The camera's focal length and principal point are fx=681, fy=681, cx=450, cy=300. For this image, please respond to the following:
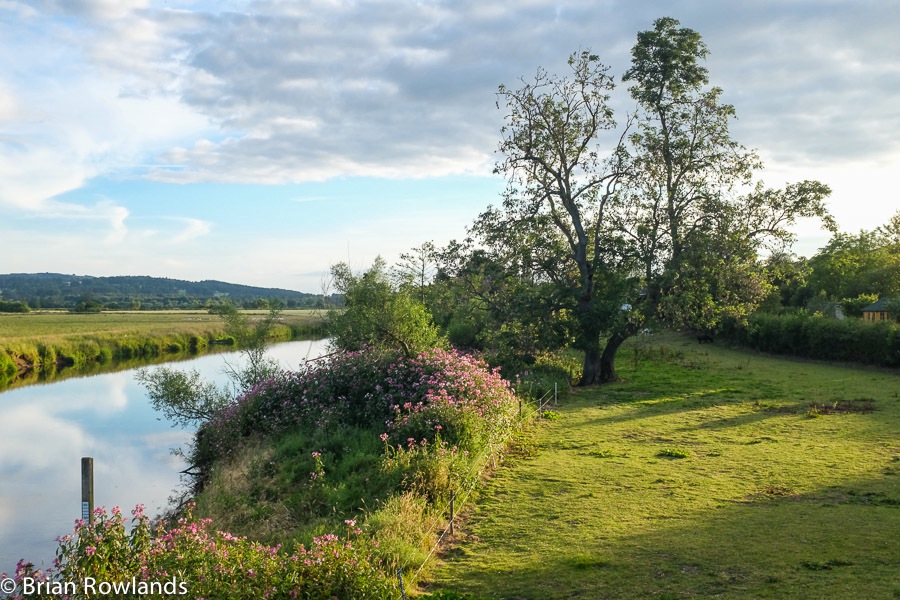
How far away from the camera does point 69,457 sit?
69.1 ft

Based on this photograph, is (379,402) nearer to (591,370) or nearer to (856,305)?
(591,370)

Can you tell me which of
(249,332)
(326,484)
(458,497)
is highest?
(249,332)

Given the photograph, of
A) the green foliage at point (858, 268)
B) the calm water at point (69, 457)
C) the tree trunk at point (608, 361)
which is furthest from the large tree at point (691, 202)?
the green foliage at point (858, 268)

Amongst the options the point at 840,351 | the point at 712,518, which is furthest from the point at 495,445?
the point at 840,351

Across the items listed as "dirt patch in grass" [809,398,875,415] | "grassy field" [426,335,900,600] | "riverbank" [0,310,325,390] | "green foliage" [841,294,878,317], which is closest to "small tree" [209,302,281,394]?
"riverbank" [0,310,325,390]

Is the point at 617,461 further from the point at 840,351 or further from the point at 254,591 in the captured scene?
the point at 840,351

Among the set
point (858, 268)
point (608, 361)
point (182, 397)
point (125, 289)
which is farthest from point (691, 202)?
point (125, 289)

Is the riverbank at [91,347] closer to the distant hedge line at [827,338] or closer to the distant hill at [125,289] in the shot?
the distant hedge line at [827,338]

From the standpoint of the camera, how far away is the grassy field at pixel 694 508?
7238 mm

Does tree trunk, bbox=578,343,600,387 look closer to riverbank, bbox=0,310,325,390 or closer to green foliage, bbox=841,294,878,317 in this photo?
riverbank, bbox=0,310,325,390

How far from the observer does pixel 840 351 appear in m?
31.0

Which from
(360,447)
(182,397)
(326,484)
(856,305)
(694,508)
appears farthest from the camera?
(856,305)

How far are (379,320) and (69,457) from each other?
10.4 meters

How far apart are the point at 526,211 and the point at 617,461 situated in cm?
1315
